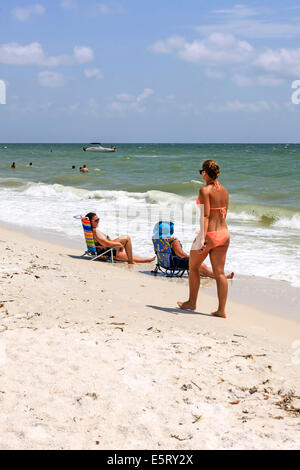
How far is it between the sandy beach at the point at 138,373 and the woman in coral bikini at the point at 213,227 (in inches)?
21.2

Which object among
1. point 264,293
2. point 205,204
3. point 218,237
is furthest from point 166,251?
point 205,204

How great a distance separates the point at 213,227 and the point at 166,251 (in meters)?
2.47

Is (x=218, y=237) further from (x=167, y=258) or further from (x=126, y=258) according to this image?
(x=126, y=258)

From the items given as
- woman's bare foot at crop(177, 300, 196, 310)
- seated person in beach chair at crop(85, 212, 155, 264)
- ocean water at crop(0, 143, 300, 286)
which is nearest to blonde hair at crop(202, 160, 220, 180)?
woman's bare foot at crop(177, 300, 196, 310)

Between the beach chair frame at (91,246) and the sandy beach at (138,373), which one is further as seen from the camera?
the beach chair frame at (91,246)

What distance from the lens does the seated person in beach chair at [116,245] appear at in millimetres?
8406

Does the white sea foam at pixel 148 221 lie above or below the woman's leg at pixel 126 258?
above

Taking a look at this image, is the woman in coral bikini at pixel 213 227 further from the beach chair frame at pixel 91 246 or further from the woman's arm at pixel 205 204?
the beach chair frame at pixel 91 246

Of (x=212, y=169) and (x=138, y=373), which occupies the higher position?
(x=212, y=169)

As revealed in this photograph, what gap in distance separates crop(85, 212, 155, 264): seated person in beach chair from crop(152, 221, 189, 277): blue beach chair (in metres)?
0.81

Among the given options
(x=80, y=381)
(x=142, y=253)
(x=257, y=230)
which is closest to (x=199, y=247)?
(x=80, y=381)

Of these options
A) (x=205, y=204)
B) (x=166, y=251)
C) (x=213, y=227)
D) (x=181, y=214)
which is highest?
(x=205, y=204)

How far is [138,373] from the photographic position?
141 inches

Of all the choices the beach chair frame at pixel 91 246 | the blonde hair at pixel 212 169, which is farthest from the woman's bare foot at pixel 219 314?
the beach chair frame at pixel 91 246
